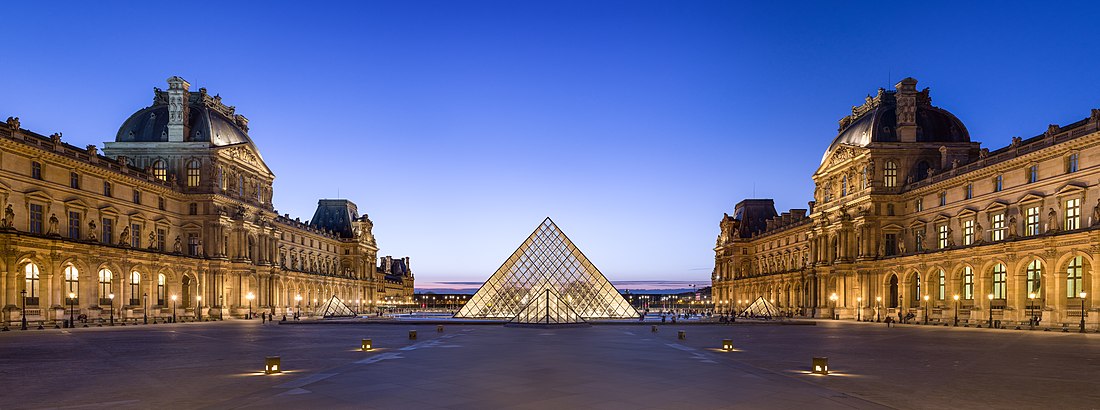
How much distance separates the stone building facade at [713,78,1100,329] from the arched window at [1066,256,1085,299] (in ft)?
0.21

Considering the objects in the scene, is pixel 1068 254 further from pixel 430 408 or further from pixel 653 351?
pixel 430 408

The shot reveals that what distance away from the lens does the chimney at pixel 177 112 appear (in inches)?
2110

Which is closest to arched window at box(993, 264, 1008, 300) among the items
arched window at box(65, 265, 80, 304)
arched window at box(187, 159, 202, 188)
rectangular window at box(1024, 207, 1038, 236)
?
rectangular window at box(1024, 207, 1038, 236)

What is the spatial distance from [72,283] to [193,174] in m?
15.1

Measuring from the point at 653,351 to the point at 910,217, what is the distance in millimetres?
39412

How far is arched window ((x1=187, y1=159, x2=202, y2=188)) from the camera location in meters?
53.7

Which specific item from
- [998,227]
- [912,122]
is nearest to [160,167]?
[912,122]

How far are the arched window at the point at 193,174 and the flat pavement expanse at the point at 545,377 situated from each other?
33.8 meters

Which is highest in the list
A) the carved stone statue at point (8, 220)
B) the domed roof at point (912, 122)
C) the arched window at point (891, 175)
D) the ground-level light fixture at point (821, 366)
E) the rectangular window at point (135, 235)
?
the domed roof at point (912, 122)

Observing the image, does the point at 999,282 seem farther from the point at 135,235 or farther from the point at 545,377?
the point at 135,235

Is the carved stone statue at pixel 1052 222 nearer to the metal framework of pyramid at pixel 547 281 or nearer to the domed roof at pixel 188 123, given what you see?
the metal framework of pyramid at pixel 547 281

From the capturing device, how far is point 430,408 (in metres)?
9.98

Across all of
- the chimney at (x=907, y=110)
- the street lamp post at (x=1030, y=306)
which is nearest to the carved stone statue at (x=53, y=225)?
the street lamp post at (x=1030, y=306)

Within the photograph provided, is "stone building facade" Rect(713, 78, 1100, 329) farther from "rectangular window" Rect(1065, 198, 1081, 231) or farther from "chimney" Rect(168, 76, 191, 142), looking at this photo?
"chimney" Rect(168, 76, 191, 142)
